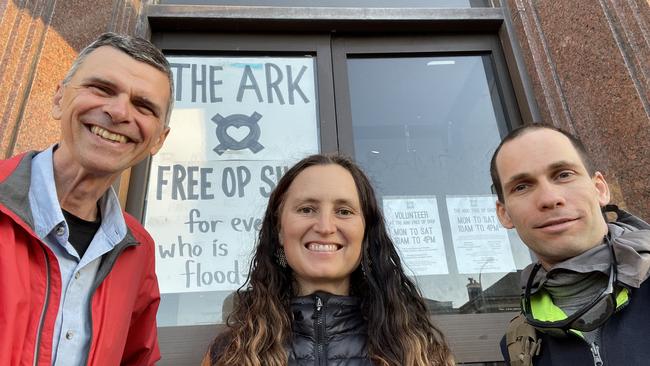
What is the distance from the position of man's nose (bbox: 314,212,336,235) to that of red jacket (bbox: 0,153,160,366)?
77 cm

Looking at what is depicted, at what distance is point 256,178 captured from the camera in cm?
337

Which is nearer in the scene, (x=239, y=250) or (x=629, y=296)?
(x=629, y=296)

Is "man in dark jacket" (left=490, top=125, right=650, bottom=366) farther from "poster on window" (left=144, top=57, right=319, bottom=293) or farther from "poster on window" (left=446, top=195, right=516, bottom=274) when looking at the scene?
"poster on window" (left=144, top=57, right=319, bottom=293)

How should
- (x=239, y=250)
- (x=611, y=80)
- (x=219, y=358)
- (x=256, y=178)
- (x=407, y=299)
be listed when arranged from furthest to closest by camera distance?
(x=256, y=178)
(x=239, y=250)
(x=611, y=80)
(x=407, y=299)
(x=219, y=358)

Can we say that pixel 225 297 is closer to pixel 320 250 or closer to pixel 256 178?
pixel 256 178

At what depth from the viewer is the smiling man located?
4.56ft

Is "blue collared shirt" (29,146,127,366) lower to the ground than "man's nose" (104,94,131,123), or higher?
lower

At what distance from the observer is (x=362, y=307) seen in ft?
6.76

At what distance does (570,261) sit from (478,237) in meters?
1.60

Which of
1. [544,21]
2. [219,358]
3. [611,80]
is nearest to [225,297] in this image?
[219,358]

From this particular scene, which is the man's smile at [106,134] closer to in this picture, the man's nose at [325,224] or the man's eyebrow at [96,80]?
the man's eyebrow at [96,80]

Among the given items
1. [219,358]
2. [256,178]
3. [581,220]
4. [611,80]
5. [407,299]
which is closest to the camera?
[581,220]

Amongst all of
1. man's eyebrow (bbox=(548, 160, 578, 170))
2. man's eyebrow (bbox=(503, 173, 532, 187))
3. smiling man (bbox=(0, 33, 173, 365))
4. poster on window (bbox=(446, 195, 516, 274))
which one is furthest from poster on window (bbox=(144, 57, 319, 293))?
man's eyebrow (bbox=(548, 160, 578, 170))

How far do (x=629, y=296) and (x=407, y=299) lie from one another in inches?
36.6
